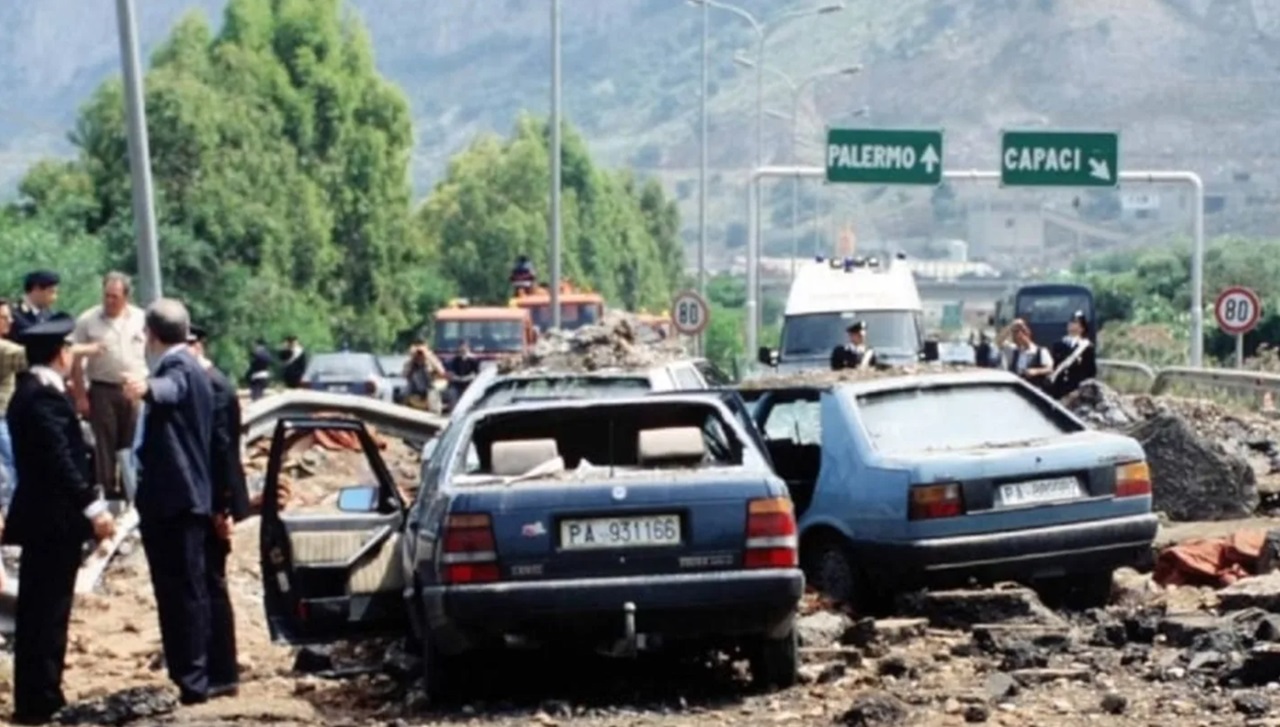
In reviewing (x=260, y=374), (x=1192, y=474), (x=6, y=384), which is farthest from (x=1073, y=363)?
(x=6, y=384)

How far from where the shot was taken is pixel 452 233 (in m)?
102

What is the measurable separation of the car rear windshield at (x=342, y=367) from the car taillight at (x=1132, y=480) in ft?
117

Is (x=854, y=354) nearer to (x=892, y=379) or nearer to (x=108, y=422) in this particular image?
(x=108, y=422)

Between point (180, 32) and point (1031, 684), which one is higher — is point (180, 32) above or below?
above

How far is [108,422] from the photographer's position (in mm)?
18828

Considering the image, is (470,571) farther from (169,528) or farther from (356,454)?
(356,454)

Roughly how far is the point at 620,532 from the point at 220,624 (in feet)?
6.87

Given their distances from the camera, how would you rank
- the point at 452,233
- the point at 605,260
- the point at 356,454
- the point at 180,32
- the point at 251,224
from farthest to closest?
1. the point at 605,260
2. the point at 452,233
3. the point at 180,32
4. the point at 251,224
5. the point at 356,454

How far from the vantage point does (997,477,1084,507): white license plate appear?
14008 millimetres

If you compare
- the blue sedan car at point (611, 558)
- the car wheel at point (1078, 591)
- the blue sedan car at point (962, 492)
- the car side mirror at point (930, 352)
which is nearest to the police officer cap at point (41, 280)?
the blue sedan car at point (962, 492)

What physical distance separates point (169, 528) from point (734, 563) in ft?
7.97

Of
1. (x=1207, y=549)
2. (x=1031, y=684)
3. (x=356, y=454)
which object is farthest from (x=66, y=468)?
(x=356, y=454)

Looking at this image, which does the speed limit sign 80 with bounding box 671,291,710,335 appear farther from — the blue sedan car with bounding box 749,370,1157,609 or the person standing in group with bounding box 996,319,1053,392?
the blue sedan car with bounding box 749,370,1157,609

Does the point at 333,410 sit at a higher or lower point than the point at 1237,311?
lower
